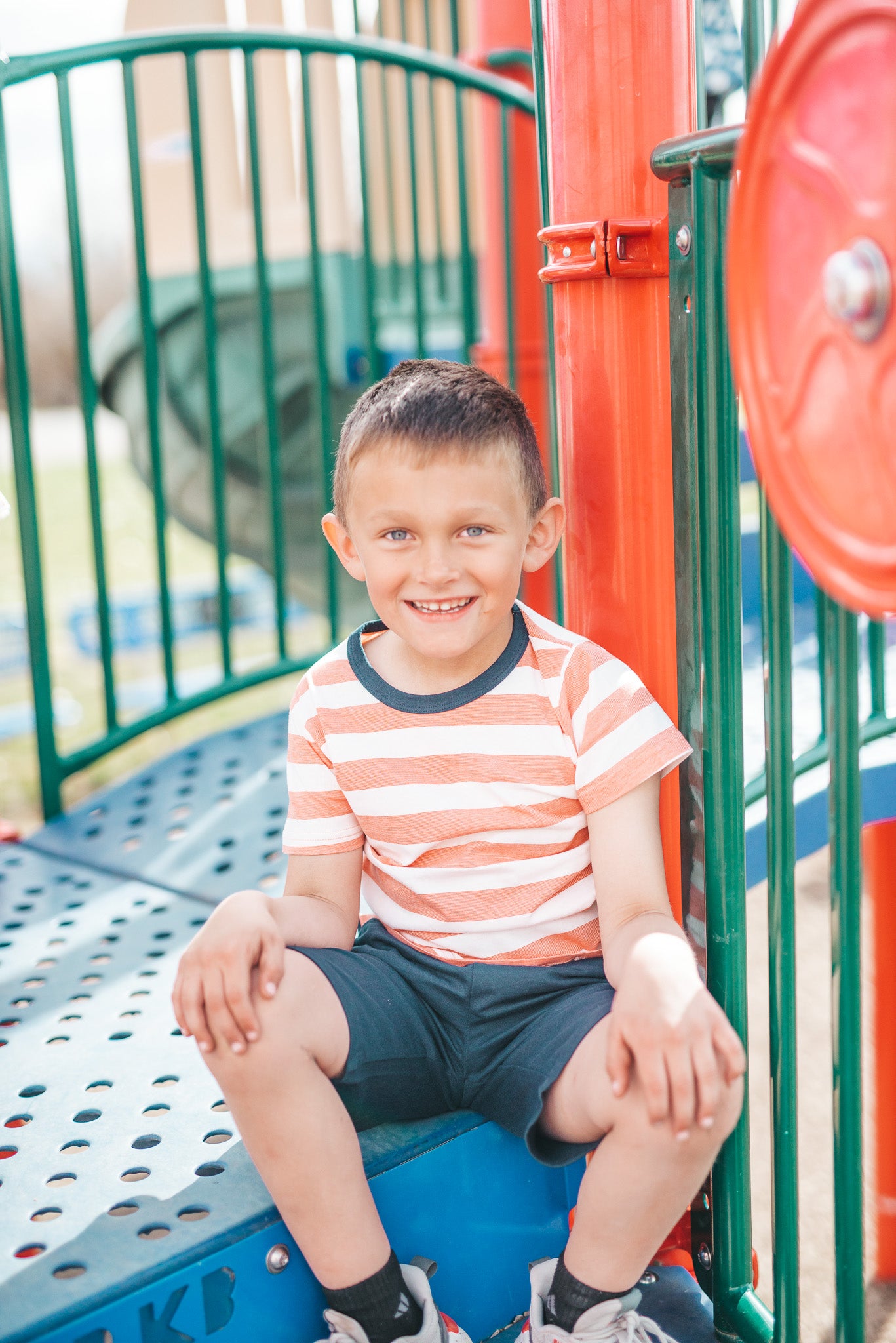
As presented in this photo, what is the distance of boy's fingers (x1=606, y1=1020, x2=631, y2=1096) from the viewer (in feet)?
3.37

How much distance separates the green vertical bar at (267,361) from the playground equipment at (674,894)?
40.4 inches

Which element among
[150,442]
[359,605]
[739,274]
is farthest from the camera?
[359,605]

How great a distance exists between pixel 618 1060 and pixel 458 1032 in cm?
28

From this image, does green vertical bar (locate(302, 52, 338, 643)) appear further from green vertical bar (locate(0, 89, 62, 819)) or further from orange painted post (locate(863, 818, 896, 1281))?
orange painted post (locate(863, 818, 896, 1281))

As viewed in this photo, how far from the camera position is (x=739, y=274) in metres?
0.88

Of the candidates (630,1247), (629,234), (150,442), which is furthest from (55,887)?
(629,234)

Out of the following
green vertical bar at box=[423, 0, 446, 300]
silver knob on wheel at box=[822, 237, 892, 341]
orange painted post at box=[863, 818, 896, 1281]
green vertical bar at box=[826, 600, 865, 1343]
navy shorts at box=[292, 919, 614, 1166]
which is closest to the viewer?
silver knob on wheel at box=[822, 237, 892, 341]

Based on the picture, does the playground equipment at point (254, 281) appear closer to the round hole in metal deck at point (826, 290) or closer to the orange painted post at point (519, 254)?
the orange painted post at point (519, 254)

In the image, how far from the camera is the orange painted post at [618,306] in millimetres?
1255

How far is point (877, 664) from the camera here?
1933 mm

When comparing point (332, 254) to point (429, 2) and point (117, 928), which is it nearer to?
point (429, 2)

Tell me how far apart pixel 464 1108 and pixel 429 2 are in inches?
159

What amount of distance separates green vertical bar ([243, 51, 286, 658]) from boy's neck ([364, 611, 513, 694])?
1.18 meters

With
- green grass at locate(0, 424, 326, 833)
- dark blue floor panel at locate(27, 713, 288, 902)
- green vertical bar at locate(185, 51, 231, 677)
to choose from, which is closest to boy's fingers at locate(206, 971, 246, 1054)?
dark blue floor panel at locate(27, 713, 288, 902)
